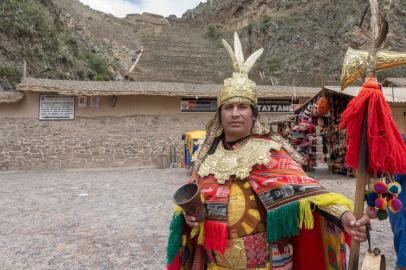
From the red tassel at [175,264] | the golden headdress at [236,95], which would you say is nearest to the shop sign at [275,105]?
the golden headdress at [236,95]

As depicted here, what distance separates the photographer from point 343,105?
987 cm

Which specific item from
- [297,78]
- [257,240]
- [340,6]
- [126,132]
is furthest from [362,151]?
[340,6]

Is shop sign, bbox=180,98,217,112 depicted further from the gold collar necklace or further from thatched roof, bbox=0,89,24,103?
the gold collar necklace

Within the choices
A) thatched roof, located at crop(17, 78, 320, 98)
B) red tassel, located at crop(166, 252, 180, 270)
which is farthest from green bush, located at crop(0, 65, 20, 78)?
red tassel, located at crop(166, 252, 180, 270)

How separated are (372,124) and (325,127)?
9523 millimetres

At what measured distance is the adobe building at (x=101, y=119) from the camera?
481 inches

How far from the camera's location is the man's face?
2033 millimetres

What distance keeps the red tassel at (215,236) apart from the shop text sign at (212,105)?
1206 centimetres

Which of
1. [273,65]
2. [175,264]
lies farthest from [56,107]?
[273,65]

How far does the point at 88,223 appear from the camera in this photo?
18.5 ft

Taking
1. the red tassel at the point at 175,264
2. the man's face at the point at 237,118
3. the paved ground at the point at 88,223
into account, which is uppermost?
the man's face at the point at 237,118

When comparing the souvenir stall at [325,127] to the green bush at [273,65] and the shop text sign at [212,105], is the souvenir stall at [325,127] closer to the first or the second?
the shop text sign at [212,105]

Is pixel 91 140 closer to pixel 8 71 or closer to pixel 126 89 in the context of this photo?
pixel 126 89

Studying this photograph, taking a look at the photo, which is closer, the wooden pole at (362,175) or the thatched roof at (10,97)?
the wooden pole at (362,175)
